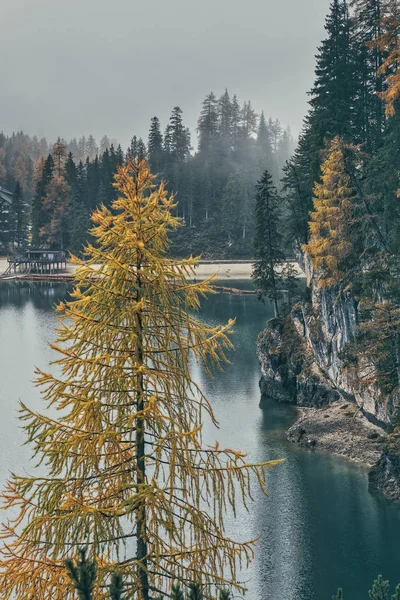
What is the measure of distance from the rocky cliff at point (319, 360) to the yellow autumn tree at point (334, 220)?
1571 mm

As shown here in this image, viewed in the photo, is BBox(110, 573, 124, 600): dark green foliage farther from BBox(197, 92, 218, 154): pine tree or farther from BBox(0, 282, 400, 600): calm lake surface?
BBox(197, 92, 218, 154): pine tree

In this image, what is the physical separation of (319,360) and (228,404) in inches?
276

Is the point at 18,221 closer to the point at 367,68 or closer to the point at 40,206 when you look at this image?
the point at 40,206

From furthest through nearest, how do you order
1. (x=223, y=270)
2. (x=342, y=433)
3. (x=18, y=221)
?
(x=18, y=221) → (x=223, y=270) → (x=342, y=433)

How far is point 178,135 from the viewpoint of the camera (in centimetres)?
13950

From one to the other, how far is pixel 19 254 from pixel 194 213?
120 feet

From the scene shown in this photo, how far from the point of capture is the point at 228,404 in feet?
147

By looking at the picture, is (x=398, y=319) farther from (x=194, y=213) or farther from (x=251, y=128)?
(x=251, y=128)

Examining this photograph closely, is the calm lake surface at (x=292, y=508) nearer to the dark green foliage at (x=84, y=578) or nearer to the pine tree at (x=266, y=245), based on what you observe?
the pine tree at (x=266, y=245)

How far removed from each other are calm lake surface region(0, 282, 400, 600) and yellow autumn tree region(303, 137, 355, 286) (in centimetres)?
1013

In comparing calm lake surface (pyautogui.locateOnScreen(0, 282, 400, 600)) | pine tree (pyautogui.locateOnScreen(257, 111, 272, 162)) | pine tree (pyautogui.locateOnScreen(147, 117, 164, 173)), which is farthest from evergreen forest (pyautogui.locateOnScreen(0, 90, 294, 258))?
calm lake surface (pyautogui.locateOnScreen(0, 282, 400, 600))

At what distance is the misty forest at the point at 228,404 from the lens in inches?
425

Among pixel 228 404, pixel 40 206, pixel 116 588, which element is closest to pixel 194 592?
pixel 116 588

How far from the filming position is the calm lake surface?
23528mm
